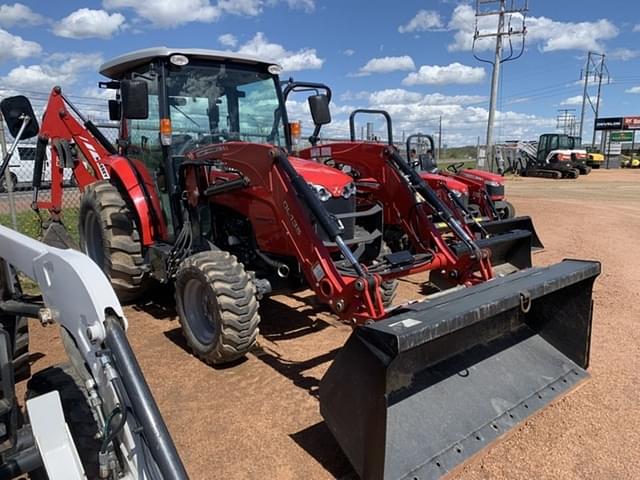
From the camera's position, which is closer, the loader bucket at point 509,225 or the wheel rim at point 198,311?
the wheel rim at point 198,311

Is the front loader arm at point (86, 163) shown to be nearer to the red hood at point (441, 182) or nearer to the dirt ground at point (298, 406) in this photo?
the dirt ground at point (298, 406)

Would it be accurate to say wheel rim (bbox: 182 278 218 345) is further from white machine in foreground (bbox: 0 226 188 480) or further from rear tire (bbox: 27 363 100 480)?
white machine in foreground (bbox: 0 226 188 480)

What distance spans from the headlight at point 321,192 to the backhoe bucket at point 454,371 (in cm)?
137

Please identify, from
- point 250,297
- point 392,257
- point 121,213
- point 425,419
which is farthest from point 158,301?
point 425,419

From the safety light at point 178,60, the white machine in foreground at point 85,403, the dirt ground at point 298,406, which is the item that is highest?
the safety light at point 178,60

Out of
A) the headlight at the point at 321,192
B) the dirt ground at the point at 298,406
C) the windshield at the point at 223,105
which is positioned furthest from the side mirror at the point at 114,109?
the headlight at the point at 321,192

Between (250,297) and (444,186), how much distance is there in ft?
16.6

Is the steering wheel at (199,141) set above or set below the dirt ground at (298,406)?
above

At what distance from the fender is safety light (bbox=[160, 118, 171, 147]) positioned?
68 cm

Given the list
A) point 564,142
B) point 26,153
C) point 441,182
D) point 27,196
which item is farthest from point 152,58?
point 564,142

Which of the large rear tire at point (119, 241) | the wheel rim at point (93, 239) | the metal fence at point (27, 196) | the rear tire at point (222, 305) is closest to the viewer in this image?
the rear tire at point (222, 305)

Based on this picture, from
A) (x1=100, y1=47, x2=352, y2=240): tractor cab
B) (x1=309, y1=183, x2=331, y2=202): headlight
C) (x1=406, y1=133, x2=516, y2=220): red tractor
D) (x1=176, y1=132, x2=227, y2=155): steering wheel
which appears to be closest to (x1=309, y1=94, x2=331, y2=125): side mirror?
(x1=100, y1=47, x2=352, y2=240): tractor cab

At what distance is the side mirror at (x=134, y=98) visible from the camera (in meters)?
4.27

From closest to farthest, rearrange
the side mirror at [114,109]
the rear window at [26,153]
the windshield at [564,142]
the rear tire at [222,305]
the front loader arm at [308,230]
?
the front loader arm at [308,230], the rear tire at [222,305], the side mirror at [114,109], the rear window at [26,153], the windshield at [564,142]
